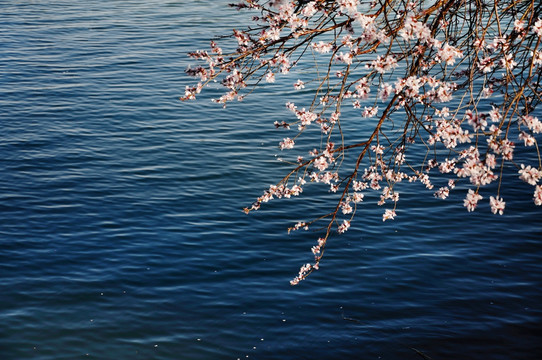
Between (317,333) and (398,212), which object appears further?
(398,212)

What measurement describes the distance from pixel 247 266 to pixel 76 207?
4.21 m

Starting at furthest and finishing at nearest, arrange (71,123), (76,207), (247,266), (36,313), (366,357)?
1. (71,123)
2. (76,207)
3. (247,266)
4. (36,313)
5. (366,357)

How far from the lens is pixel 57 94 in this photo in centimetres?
2283

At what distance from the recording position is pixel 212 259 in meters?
13.2

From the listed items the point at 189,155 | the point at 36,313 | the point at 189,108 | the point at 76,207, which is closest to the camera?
the point at 36,313

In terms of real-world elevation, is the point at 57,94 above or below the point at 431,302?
above

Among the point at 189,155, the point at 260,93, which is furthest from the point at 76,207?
the point at 260,93

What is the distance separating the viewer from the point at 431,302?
12.0 meters

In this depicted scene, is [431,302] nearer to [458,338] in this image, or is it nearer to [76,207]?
[458,338]

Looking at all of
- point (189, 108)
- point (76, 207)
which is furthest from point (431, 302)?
point (189, 108)

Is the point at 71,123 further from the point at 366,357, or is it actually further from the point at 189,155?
the point at 366,357

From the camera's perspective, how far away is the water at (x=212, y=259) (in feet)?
36.2

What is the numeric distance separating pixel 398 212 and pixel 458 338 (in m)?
4.40

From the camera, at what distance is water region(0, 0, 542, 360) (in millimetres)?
11047
